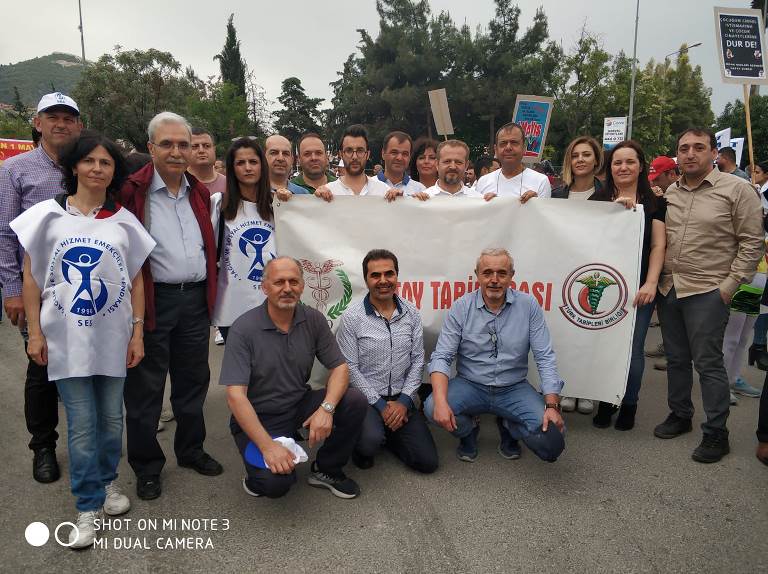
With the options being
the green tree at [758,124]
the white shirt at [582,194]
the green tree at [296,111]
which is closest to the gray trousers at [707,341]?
the white shirt at [582,194]

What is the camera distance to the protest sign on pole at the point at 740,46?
5.95 metres

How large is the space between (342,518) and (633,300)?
2.49 m

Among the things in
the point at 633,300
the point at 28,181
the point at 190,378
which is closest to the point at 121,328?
the point at 190,378

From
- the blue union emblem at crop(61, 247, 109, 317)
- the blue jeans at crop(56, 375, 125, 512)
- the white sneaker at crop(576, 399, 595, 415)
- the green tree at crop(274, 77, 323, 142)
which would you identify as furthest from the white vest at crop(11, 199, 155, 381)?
the green tree at crop(274, 77, 323, 142)

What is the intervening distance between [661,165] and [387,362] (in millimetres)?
4181

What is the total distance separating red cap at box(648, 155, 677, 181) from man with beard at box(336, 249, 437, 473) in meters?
3.71

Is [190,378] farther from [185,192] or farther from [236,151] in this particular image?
[236,151]

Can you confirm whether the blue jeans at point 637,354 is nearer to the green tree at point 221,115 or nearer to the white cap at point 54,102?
the white cap at point 54,102

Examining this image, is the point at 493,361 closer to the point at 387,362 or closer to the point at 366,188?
the point at 387,362

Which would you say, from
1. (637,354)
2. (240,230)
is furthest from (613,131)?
(240,230)

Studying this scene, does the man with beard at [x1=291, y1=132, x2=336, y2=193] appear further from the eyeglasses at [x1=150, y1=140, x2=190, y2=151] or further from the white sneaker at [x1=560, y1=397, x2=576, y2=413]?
the white sneaker at [x1=560, y1=397, x2=576, y2=413]

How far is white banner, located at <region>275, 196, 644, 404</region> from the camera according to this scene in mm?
3920

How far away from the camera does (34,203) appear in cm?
323

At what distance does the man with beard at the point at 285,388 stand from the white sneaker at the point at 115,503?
2.07 feet
